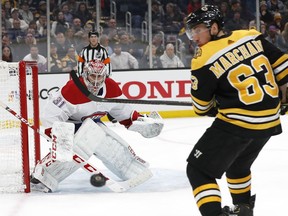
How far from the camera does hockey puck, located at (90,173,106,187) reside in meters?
4.44

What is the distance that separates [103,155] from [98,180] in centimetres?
16

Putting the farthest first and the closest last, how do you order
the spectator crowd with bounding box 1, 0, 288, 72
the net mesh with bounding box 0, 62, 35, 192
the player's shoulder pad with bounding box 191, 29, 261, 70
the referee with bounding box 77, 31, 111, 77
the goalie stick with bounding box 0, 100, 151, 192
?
the spectator crowd with bounding box 1, 0, 288, 72 < the referee with bounding box 77, 31, 111, 77 < the net mesh with bounding box 0, 62, 35, 192 < the goalie stick with bounding box 0, 100, 151, 192 < the player's shoulder pad with bounding box 191, 29, 261, 70

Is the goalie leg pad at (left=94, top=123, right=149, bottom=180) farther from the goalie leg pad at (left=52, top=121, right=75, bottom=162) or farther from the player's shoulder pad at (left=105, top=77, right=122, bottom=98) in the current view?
the goalie leg pad at (left=52, top=121, right=75, bottom=162)

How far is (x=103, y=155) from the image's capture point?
14.8 ft

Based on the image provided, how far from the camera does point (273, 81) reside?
2.96 metres

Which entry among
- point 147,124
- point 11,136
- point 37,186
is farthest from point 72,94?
point 11,136

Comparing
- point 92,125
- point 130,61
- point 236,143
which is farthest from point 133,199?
point 130,61

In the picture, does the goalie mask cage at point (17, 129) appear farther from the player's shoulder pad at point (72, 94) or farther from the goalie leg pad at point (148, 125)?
the goalie leg pad at point (148, 125)

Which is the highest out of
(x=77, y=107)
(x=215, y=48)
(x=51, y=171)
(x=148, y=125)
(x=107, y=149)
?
(x=215, y=48)

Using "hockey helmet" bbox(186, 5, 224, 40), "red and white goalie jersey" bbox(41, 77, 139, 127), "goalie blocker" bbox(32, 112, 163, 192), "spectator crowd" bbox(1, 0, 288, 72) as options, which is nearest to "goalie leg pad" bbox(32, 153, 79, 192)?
"goalie blocker" bbox(32, 112, 163, 192)

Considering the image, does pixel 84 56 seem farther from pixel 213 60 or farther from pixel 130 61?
pixel 213 60

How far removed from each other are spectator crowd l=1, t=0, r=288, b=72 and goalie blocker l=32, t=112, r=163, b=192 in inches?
179

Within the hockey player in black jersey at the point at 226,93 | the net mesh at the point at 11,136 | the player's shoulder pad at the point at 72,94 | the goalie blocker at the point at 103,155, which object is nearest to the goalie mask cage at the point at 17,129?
the net mesh at the point at 11,136

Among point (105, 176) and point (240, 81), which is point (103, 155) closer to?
point (105, 176)
